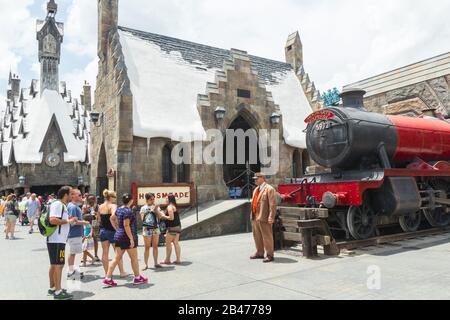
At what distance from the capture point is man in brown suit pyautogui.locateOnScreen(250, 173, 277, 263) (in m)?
7.49

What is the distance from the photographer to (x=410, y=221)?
988 centimetres

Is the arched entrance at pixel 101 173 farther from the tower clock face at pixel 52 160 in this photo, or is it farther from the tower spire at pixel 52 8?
the tower spire at pixel 52 8

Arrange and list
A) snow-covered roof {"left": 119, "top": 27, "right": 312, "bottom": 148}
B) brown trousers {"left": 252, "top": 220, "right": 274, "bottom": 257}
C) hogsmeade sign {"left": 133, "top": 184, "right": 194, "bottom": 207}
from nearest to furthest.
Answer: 1. brown trousers {"left": 252, "top": 220, "right": 274, "bottom": 257}
2. hogsmeade sign {"left": 133, "top": 184, "right": 194, "bottom": 207}
3. snow-covered roof {"left": 119, "top": 27, "right": 312, "bottom": 148}

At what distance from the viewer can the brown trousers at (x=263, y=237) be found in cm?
749

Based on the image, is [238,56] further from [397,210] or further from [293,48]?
[397,210]

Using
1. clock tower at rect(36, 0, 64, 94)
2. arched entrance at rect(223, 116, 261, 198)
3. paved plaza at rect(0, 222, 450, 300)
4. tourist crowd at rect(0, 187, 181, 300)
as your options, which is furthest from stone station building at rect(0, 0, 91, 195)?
tourist crowd at rect(0, 187, 181, 300)

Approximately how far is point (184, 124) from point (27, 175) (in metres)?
30.1

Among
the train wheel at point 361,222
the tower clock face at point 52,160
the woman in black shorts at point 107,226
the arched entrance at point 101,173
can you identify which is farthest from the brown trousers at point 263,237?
the tower clock face at point 52,160

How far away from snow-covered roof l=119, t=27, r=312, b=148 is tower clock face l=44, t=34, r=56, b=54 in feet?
138

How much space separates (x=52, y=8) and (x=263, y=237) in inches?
2309

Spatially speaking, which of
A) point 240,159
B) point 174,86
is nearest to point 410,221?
point 240,159

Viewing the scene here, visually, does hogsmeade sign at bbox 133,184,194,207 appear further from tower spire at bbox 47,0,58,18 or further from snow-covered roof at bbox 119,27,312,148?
tower spire at bbox 47,0,58,18

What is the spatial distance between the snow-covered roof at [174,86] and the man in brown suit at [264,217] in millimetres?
7225

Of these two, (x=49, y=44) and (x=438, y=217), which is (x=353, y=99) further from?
(x=49, y=44)
